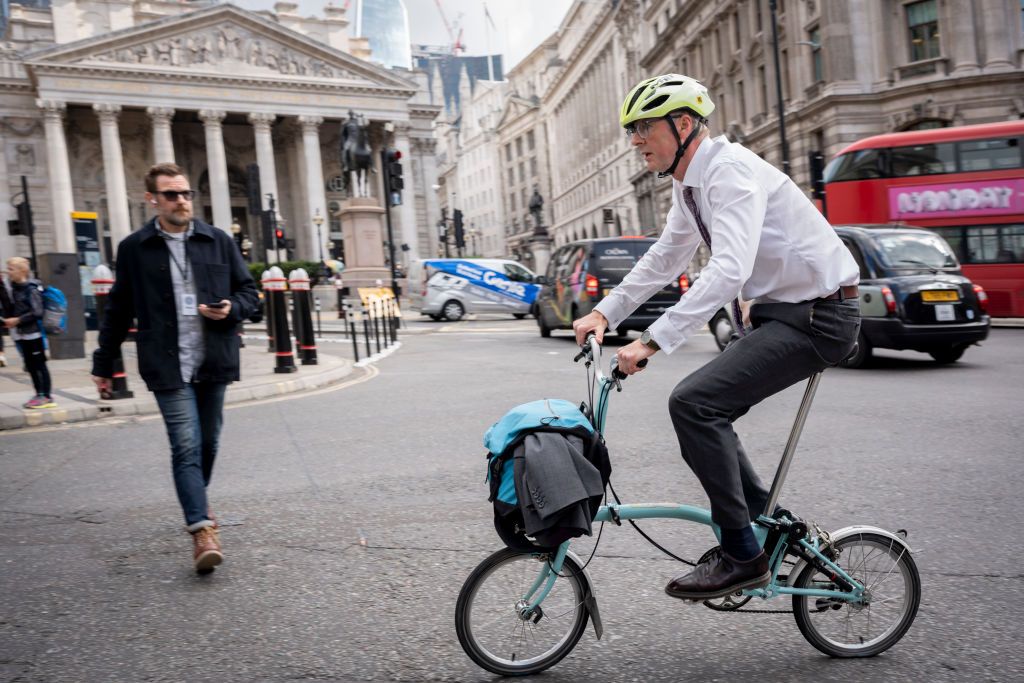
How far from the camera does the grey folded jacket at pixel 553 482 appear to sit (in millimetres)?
2428

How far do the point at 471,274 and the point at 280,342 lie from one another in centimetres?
1607

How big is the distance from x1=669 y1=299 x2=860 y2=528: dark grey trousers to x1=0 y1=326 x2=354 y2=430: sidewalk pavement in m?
8.16

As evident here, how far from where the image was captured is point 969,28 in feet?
96.9

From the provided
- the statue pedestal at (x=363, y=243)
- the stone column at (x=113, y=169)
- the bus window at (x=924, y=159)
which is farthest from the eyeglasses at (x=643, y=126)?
the stone column at (x=113, y=169)

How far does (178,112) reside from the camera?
5622 cm

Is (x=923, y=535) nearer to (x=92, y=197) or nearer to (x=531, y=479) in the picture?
(x=531, y=479)

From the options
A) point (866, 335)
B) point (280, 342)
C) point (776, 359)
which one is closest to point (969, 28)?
point (866, 335)

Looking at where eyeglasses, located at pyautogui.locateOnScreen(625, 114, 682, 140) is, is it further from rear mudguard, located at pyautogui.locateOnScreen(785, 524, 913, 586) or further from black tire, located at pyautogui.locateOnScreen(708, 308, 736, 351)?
black tire, located at pyautogui.locateOnScreen(708, 308, 736, 351)

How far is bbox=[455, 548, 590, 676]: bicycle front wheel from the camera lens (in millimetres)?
2686

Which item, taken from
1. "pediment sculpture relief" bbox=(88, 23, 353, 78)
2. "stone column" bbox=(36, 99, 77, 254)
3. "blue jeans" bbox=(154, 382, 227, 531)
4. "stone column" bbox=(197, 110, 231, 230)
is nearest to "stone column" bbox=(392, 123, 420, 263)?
"pediment sculpture relief" bbox=(88, 23, 353, 78)

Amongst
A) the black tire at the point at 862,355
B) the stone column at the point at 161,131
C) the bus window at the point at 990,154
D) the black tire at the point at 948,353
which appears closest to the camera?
the black tire at the point at 862,355

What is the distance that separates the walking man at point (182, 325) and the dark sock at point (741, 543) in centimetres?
237

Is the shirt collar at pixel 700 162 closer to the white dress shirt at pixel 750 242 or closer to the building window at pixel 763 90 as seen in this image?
the white dress shirt at pixel 750 242

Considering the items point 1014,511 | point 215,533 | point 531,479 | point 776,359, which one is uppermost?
point 776,359
